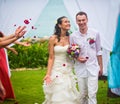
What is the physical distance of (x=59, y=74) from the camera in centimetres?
658

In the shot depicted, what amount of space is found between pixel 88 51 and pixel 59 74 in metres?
0.68

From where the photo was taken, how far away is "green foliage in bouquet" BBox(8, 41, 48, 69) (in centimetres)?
1442

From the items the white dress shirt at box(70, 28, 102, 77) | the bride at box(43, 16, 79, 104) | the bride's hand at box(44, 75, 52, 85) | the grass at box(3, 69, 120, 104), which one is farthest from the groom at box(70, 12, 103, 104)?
the grass at box(3, 69, 120, 104)

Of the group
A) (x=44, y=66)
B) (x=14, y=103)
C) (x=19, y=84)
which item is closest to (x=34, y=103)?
(x=14, y=103)

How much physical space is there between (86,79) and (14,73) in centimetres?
717

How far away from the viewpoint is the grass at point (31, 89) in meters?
7.94

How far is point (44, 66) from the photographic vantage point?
580 inches

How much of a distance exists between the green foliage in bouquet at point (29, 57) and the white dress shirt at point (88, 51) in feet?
27.0

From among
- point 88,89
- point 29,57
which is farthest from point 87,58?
point 29,57

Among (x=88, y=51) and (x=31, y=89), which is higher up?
(x=88, y=51)

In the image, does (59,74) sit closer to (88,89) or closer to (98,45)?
(88,89)

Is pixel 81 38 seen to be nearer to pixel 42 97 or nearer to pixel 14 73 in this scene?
pixel 42 97

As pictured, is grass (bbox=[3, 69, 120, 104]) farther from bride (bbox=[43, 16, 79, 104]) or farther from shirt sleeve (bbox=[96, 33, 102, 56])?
shirt sleeve (bbox=[96, 33, 102, 56])

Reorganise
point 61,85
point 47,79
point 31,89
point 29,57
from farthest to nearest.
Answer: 1. point 29,57
2. point 31,89
3. point 61,85
4. point 47,79
